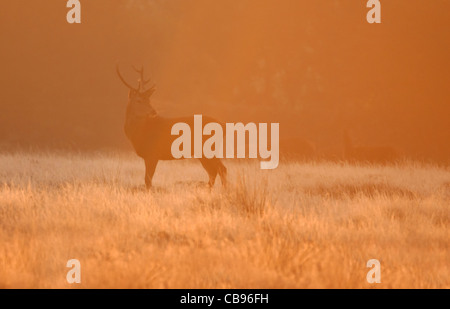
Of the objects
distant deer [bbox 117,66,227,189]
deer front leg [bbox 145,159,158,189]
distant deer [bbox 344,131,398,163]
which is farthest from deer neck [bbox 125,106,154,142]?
distant deer [bbox 344,131,398,163]

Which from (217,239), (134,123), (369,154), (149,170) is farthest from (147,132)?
(369,154)

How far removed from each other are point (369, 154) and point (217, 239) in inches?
476

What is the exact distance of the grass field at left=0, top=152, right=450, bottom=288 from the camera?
4855 millimetres

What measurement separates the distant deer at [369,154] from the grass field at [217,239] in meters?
6.46

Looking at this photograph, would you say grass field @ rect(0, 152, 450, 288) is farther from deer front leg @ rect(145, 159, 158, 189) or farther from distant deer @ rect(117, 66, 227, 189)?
distant deer @ rect(117, 66, 227, 189)

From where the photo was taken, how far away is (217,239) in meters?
6.27

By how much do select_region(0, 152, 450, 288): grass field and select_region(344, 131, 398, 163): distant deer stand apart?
6.46 metres

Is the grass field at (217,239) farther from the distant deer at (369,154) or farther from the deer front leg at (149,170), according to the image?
the distant deer at (369,154)

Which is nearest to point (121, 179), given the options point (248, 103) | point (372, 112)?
point (248, 103)

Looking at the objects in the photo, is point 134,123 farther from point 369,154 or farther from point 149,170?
point 369,154

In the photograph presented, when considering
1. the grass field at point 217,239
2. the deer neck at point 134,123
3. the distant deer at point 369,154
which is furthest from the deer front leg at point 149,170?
the distant deer at point 369,154

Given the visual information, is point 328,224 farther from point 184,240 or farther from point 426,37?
point 426,37

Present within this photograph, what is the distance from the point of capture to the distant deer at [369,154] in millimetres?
17156

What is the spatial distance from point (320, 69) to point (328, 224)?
70.4ft
